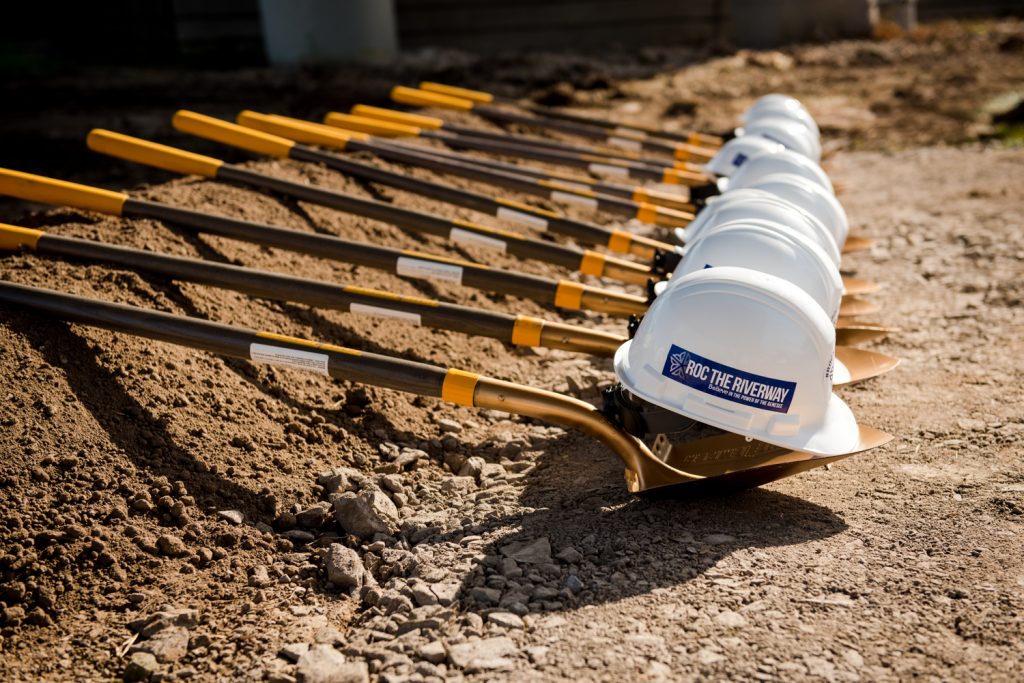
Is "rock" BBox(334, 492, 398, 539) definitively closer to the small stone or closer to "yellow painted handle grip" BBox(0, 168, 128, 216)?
the small stone

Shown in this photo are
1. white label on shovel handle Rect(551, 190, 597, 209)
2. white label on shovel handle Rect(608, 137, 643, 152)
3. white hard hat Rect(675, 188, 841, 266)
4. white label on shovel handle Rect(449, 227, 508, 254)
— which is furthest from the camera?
white label on shovel handle Rect(608, 137, 643, 152)

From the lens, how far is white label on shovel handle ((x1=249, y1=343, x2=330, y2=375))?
3.25 m

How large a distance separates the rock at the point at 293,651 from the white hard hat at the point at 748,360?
4.11ft

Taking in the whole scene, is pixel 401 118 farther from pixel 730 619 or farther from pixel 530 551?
pixel 730 619

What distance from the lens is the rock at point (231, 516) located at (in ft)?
10.1

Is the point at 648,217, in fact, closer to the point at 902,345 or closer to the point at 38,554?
the point at 902,345

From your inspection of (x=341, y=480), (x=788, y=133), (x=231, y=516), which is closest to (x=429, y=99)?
(x=788, y=133)

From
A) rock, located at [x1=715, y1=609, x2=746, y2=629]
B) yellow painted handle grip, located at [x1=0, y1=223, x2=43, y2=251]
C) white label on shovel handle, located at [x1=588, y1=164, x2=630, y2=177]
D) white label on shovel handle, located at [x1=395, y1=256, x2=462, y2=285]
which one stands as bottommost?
rock, located at [x1=715, y1=609, x2=746, y2=629]

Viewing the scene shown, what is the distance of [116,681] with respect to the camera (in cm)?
253

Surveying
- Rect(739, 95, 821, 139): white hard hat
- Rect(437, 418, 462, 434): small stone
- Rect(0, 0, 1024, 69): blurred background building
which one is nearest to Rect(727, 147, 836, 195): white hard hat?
Rect(739, 95, 821, 139): white hard hat

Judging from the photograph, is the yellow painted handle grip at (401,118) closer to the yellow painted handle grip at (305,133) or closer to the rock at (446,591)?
the yellow painted handle grip at (305,133)

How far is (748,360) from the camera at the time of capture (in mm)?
2902

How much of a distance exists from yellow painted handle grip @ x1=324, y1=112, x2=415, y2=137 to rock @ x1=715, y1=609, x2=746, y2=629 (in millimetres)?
5037

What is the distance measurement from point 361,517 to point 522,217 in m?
2.46
